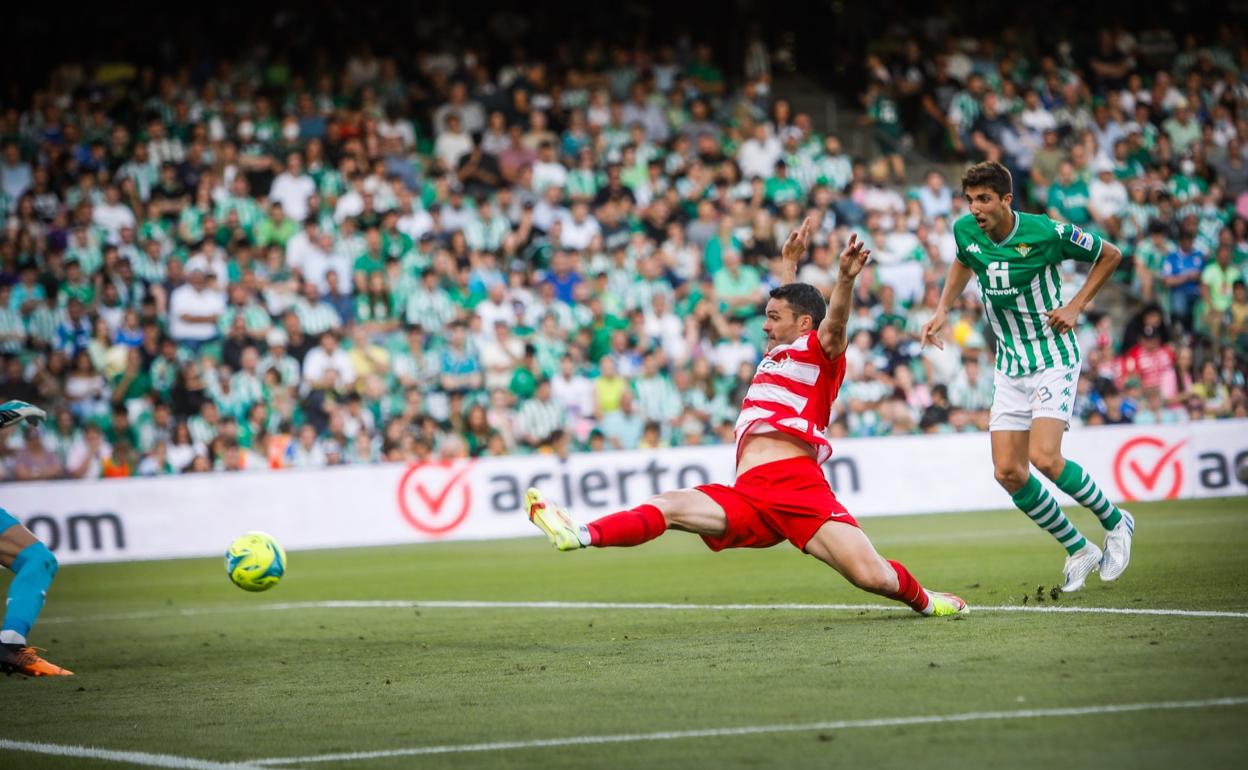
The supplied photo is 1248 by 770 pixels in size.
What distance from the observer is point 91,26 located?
25672 mm

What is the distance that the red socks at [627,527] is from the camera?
27.5 ft

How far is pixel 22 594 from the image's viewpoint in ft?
29.9

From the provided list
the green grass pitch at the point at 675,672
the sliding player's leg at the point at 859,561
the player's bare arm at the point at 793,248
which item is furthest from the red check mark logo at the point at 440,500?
the sliding player's leg at the point at 859,561

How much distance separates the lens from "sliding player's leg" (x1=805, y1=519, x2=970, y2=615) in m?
8.57

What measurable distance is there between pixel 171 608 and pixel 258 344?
7.95m

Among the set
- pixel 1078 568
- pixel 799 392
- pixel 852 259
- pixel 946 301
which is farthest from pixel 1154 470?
pixel 852 259

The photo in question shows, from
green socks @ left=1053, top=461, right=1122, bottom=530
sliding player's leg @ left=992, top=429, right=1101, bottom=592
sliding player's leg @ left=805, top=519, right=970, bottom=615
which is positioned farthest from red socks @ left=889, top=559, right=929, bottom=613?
green socks @ left=1053, top=461, right=1122, bottom=530

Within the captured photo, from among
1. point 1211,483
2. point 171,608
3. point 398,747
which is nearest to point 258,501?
point 171,608

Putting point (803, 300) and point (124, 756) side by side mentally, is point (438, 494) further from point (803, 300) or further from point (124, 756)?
point (124, 756)

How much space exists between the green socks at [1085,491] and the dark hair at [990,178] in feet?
5.64

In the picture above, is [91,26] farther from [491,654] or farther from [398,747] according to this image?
[398,747]

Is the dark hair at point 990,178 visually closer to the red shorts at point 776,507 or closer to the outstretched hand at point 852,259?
the outstretched hand at point 852,259

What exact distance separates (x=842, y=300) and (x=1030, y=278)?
2.15 meters

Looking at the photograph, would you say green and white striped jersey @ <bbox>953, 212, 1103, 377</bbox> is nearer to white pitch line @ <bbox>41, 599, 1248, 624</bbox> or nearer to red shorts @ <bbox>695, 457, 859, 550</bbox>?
white pitch line @ <bbox>41, 599, 1248, 624</bbox>
